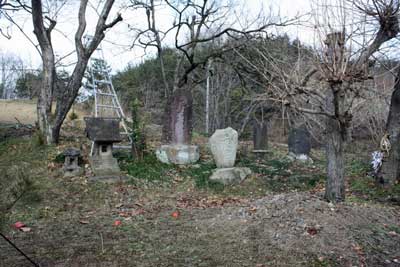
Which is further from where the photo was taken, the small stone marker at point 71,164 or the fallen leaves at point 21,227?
the small stone marker at point 71,164

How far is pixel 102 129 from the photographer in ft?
23.6

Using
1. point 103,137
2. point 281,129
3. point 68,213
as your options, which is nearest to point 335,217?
point 68,213

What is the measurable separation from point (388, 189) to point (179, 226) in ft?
14.1

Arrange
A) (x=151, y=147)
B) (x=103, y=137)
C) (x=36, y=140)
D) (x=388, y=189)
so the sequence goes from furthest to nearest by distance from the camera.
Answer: (x=151, y=147), (x=36, y=140), (x=103, y=137), (x=388, y=189)

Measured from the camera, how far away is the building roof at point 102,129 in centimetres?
707

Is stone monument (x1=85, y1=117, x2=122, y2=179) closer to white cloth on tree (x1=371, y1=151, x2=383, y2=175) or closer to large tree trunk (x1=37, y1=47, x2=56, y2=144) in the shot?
large tree trunk (x1=37, y1=47, x2=56, y2=144)

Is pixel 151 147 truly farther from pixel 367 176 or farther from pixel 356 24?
pixel 356 24

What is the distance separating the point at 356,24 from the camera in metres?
4.17

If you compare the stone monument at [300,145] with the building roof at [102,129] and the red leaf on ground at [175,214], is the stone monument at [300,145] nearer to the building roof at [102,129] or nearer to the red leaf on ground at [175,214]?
the building roof at [102,129]

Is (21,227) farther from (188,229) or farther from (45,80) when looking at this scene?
(45,80)

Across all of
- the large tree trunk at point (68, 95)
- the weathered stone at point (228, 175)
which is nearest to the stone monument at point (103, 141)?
the weathered stone at point (228, 175)

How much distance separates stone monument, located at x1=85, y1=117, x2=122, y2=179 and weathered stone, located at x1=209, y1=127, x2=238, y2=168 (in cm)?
221

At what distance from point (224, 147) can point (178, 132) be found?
1459 millimetres

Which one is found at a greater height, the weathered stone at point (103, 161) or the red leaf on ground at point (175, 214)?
the weathered stone at point (103, 161)
